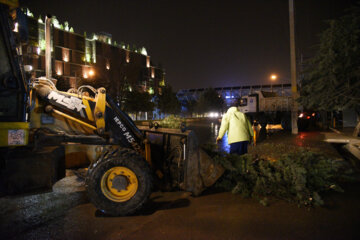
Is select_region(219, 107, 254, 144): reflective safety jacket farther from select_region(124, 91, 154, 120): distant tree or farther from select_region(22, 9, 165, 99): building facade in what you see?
select_region(124, 91, 154, 120): distant tree

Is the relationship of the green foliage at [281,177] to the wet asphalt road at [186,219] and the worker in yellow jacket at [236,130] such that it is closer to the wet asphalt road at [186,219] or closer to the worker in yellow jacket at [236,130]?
the wet asphalt road at [186,219]

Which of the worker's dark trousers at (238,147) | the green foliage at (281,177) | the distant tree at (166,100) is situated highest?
the distant tree at (166,100)

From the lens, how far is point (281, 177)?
17.0ft

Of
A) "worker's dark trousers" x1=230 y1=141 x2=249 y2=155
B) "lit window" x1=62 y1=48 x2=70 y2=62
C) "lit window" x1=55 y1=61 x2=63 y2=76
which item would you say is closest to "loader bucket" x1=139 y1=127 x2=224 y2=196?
"worker's dark trousers" x1=230 y1=141 x2=249 y2=155

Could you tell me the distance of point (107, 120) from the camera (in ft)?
15.9

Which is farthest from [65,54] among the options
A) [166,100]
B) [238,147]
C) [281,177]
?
[281,177]

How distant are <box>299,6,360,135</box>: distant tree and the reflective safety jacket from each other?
808 cm

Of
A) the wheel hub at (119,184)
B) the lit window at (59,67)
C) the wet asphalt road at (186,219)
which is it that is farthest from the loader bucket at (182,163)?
the lit window at (59,67)

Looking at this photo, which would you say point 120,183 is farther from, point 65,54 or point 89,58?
point 89,58

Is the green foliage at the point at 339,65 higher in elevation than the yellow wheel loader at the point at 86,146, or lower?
higher

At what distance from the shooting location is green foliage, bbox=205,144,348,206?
4.79 metres

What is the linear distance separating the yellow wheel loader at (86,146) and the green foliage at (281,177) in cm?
59

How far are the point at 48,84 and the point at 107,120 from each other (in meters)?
1.24

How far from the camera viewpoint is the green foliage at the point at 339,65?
38.0 ft
